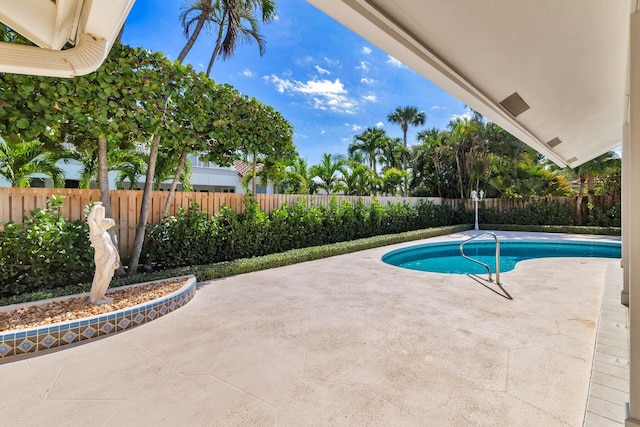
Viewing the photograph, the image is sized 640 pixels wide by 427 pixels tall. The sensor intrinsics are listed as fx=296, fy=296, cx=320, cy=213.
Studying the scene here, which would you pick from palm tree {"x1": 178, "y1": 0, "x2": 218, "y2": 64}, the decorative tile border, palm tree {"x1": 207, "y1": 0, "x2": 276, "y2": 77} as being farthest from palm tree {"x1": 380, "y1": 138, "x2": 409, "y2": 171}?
the decorative tile border

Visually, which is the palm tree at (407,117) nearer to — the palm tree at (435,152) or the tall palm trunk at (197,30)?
the palm tree at (435,152)

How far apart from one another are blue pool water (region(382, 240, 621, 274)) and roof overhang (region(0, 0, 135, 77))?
852cm

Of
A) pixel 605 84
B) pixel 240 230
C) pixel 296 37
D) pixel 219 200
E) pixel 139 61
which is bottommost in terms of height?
pixel 240 230

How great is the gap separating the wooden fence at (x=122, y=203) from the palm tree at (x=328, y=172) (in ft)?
24.5

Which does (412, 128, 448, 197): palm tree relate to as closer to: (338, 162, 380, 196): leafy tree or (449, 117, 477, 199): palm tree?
(449, 117, 477, 199): palm tree

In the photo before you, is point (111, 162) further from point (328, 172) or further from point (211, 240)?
point (328, 172)

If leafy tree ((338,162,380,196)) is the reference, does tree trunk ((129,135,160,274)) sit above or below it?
below

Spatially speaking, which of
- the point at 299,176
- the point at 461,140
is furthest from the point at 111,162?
the point at 461,140

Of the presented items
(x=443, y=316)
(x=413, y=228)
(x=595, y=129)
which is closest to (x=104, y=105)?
(x=443, y=316)

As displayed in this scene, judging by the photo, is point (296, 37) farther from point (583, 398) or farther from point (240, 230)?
point (583, 398)

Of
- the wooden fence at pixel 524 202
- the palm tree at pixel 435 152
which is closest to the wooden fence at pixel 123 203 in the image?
the wooden fence at pixel 524 202

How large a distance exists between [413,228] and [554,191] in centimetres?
937

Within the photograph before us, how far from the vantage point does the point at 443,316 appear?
13.2 feet

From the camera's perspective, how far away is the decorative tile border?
123 inches
